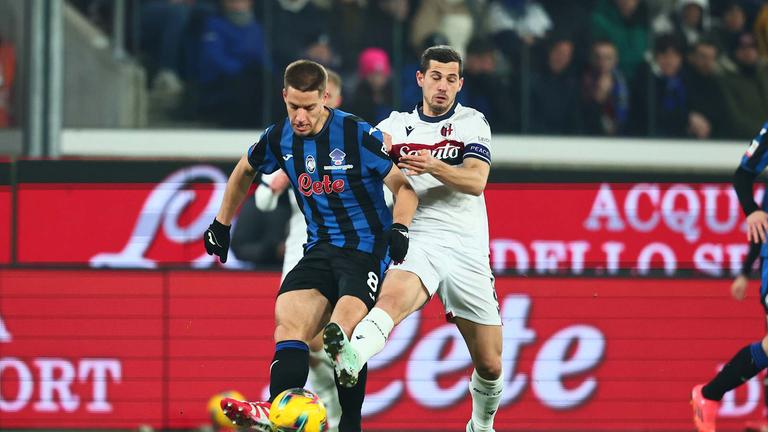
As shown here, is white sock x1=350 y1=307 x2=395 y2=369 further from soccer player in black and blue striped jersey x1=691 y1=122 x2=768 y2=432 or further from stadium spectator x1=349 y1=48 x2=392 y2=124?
stadium spectator x1=349 y1=48 x2=392 y2=124

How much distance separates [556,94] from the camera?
49.7 feet

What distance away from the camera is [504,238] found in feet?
34.7

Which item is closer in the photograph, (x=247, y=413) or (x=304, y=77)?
(x=247, y=413)

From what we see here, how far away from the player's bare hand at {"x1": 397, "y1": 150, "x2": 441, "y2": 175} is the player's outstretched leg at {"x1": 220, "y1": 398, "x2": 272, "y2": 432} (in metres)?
1.37

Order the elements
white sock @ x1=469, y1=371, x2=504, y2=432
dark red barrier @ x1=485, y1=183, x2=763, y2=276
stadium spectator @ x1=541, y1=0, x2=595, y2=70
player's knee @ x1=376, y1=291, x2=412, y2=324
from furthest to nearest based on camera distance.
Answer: stadium spectator @ x1=541, y1=0, x2=595, y2=70 → dark red barrier @ x1=485, y1=183, x2=763, y2=276 → white sock @ x1=469, y1=371, x2=504, y2=432 → player's knee @ x1=376, y1=291, x2=412, y2=324

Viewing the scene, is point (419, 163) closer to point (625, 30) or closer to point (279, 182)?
point (279, 182)

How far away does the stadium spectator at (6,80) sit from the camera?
14.8 meters

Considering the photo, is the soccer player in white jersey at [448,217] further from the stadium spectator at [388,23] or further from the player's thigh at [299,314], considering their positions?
the stadium spectator at [388,23]

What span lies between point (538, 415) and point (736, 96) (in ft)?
21.6

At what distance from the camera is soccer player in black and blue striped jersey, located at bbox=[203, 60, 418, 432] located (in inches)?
262

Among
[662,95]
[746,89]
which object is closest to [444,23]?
[662,95]

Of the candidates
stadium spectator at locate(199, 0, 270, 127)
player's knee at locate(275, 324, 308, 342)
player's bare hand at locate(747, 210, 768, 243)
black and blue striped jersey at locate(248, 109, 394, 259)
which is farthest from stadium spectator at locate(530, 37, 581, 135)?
player's knee at locate(275, 324, 308, 342)

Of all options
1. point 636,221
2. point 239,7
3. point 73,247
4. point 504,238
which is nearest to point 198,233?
point 73,247

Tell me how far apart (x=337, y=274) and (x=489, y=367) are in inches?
50.1
